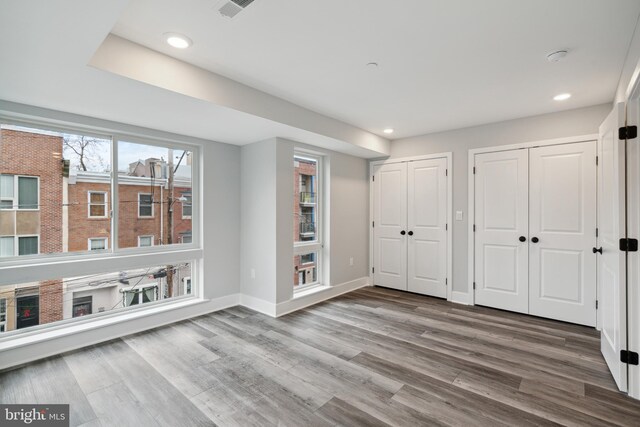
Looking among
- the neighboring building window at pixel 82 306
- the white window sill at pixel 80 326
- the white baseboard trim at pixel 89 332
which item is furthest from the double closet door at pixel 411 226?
the neighboring building window at pixel 82 306

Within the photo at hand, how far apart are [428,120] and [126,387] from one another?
4.26m

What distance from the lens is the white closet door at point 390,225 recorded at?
4.96 m

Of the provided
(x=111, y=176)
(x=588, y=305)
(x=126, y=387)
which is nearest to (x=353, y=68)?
(x=111, y=176)

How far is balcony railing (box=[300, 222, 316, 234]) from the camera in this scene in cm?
452

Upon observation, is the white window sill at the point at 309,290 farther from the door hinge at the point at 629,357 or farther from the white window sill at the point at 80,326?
the door hinge at the point at 629,357

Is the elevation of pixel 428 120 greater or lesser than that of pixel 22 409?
greater

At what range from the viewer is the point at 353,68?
258 centimetres

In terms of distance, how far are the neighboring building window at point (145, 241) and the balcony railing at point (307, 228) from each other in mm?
1980

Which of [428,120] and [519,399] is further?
[428,120]

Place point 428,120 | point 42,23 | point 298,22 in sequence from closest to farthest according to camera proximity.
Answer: point 42,23 → point 298,22 → point 428,120

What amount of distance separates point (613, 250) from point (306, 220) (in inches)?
132

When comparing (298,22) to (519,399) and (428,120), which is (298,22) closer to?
(428,120)

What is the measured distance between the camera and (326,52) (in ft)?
7.64

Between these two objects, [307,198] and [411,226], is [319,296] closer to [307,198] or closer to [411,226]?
[307,198]
